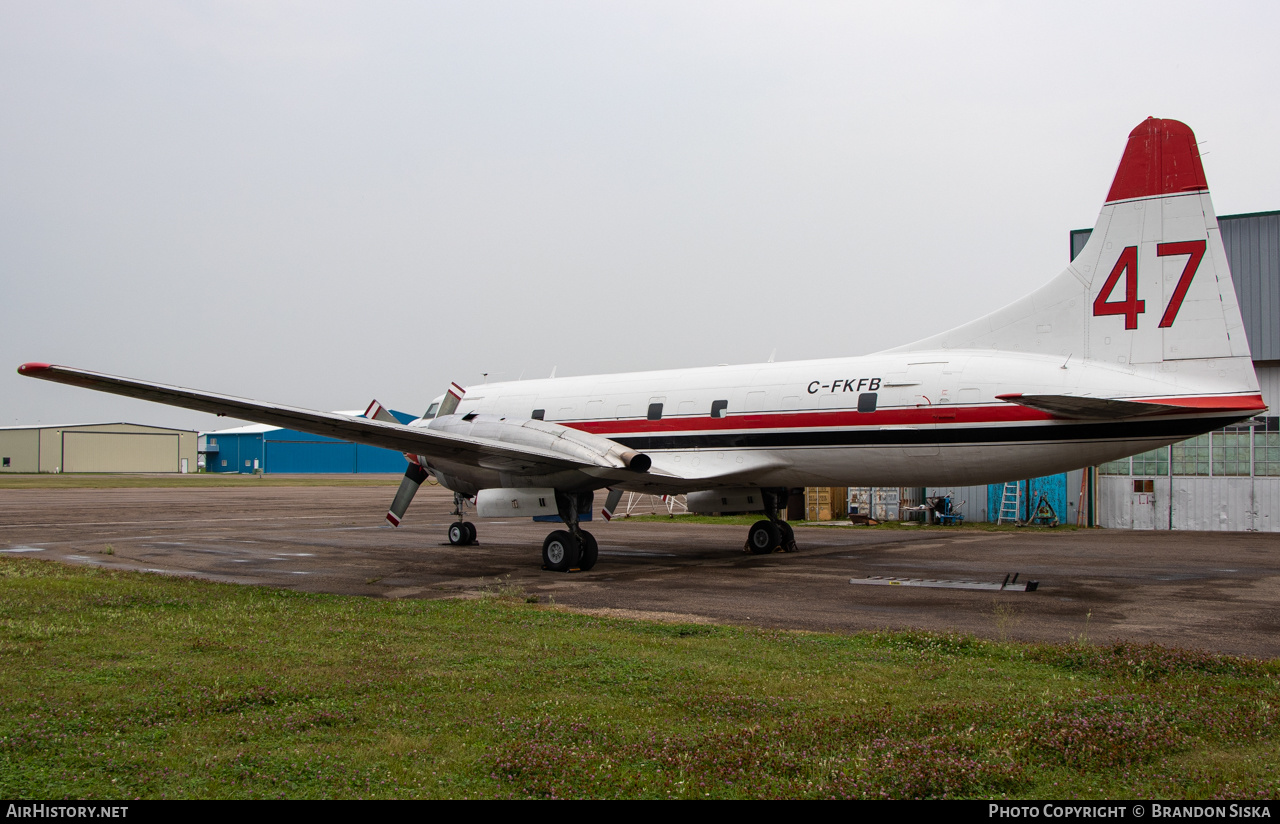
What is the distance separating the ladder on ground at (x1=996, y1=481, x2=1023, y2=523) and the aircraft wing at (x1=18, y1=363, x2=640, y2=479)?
1835 cm

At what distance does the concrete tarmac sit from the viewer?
10.1 meters

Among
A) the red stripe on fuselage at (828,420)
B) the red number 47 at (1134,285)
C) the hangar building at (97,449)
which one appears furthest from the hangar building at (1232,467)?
the hangar building at (97,449)

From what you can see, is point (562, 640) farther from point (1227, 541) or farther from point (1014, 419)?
point (1227, 541)

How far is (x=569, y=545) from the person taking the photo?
15.1 metres

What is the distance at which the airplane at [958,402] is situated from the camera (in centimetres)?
1228

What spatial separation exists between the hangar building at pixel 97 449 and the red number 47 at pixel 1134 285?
342 feet

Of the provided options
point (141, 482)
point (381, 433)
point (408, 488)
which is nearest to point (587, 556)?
point (381, 433)

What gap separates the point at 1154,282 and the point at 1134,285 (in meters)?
0.26

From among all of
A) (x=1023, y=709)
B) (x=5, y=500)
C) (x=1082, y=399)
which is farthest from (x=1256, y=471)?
(x=5, y=500)

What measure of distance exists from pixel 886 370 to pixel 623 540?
391 inches

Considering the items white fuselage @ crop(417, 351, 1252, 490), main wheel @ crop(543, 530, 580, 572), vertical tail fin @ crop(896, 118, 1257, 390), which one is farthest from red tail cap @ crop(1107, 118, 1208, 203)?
main wheel @ crop(543, 530, 580, 572)

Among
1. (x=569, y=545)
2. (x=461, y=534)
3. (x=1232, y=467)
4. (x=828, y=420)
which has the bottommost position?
(x=461, y=534)

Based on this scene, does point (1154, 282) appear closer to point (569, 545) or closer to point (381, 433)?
point (569, 545)

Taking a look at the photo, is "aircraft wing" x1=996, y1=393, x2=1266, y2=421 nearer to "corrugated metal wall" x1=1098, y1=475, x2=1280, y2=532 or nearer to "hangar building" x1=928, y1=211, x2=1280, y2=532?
"hangar building" x1=928, y1=211, x2=1280, y2=532
